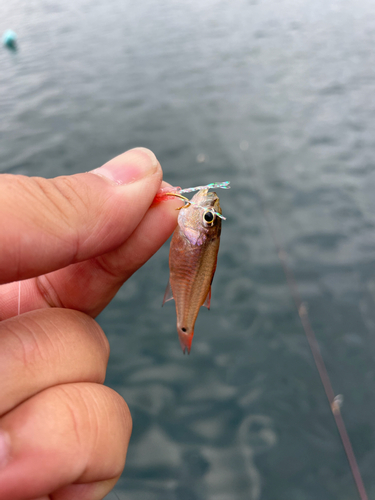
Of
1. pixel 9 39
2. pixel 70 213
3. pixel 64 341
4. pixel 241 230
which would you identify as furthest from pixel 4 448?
pixel 9 39

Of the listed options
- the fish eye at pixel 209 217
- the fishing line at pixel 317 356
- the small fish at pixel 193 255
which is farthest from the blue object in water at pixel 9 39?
the fish eye at pixel 209 217

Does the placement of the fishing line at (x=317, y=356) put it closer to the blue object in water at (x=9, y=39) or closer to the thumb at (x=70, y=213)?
the thumb at (x=70, y=213)

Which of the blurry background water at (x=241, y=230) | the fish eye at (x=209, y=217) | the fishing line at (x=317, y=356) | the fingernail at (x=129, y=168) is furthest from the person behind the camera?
the blurry background water at (x=241, y=230)

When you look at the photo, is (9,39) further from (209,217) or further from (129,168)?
(209,217)

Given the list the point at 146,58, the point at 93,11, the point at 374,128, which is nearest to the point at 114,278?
the point at 374,128

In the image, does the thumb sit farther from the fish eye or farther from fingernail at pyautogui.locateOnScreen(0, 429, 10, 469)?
fingernail at pyautogui.locateOnScreen(0, 429, 10, 469)

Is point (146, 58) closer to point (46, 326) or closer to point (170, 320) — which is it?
point (170, 320)
